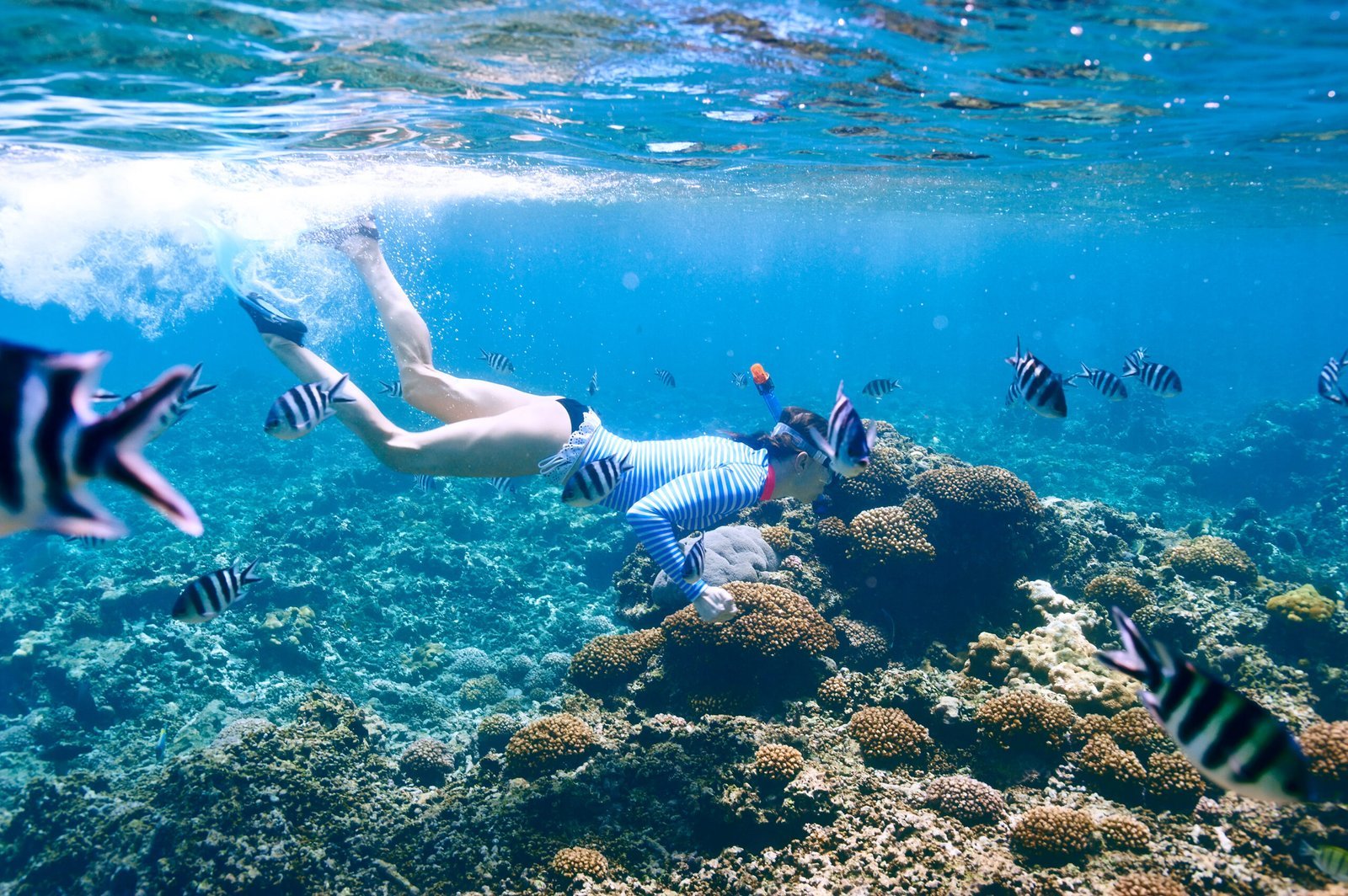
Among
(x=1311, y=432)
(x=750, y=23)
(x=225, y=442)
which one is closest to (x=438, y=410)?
(x=750, y=23)

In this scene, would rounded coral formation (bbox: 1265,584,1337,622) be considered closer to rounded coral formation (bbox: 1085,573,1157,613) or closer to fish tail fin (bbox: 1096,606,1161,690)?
rounded coral formation (bbox: 1085,573,1157,613)

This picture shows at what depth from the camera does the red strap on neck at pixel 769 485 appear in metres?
5.65

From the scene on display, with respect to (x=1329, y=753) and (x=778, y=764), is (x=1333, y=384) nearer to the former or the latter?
(x=1329, y=753)

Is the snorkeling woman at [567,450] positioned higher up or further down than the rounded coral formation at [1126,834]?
higher up

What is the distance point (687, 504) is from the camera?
17.0 ft

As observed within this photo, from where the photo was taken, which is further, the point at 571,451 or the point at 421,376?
the point at 421,376

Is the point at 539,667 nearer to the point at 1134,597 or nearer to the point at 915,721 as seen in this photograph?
the point at 915,721

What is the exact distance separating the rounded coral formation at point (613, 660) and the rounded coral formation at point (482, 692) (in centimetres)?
352

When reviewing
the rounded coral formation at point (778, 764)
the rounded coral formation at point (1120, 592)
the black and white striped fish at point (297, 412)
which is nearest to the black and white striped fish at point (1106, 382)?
the rounded coral formation at point (1120, 592)

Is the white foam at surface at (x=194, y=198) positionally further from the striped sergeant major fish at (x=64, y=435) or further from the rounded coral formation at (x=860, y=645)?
the striped sergeant major fish at (x=64, y=435)

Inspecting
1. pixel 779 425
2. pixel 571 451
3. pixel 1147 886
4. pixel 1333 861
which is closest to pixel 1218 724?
pixel 1147 886

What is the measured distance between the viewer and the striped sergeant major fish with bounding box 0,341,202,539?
127 centimetres

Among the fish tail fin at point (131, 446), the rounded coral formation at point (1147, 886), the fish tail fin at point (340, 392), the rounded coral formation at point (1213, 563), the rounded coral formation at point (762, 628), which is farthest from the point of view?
the rounded coral formation at point (1213, 563)

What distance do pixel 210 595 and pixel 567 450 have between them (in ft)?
9.78
